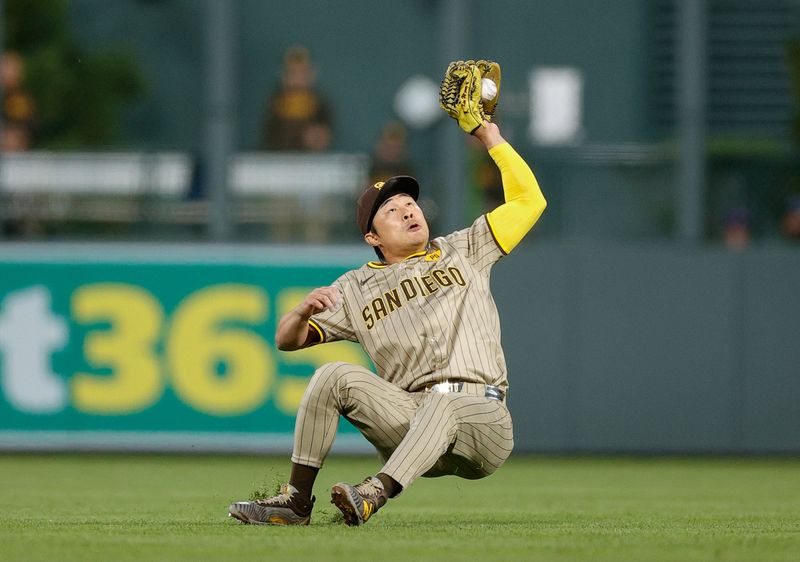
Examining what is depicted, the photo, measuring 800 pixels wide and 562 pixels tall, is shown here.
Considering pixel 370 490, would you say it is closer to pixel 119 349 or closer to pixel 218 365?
pixel 218 365

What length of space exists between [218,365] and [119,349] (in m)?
0.68

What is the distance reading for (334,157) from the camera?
35.4ft

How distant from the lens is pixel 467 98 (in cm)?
598

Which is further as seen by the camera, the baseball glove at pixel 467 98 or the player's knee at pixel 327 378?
the baseball glove at pixel 467 98

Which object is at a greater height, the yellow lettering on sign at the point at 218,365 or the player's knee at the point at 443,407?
the player's knee at the point at 443,407

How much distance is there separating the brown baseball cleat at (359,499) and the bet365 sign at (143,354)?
18.0ft

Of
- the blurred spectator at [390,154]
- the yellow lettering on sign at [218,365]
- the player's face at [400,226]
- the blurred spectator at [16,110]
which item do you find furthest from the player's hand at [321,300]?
the blurred spectator at [16,110]

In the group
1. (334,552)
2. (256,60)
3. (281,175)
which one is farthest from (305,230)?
(334,552)

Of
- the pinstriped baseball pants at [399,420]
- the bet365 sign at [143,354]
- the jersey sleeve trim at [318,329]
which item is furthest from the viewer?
the bet365 sign at [143,354]

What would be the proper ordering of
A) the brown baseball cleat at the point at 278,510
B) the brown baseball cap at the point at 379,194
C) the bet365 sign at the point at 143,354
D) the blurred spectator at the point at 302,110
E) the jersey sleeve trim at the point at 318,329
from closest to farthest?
the brown baseball cleat at the point at 278,510 < the jersey sleeve trim at the point at 318,329 < the brown baseball cap at the point at 379,194 < the blurred spectator at the point at 302,110 < the bet365 sign at the point at 143,354

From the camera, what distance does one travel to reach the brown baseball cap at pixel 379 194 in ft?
19.5

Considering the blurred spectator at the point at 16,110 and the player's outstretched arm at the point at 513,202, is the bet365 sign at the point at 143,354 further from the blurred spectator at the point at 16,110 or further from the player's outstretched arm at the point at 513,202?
the player's outstretched arm at the point at 513,202

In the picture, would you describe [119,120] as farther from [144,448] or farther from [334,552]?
[334,552]

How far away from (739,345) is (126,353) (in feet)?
13.7
